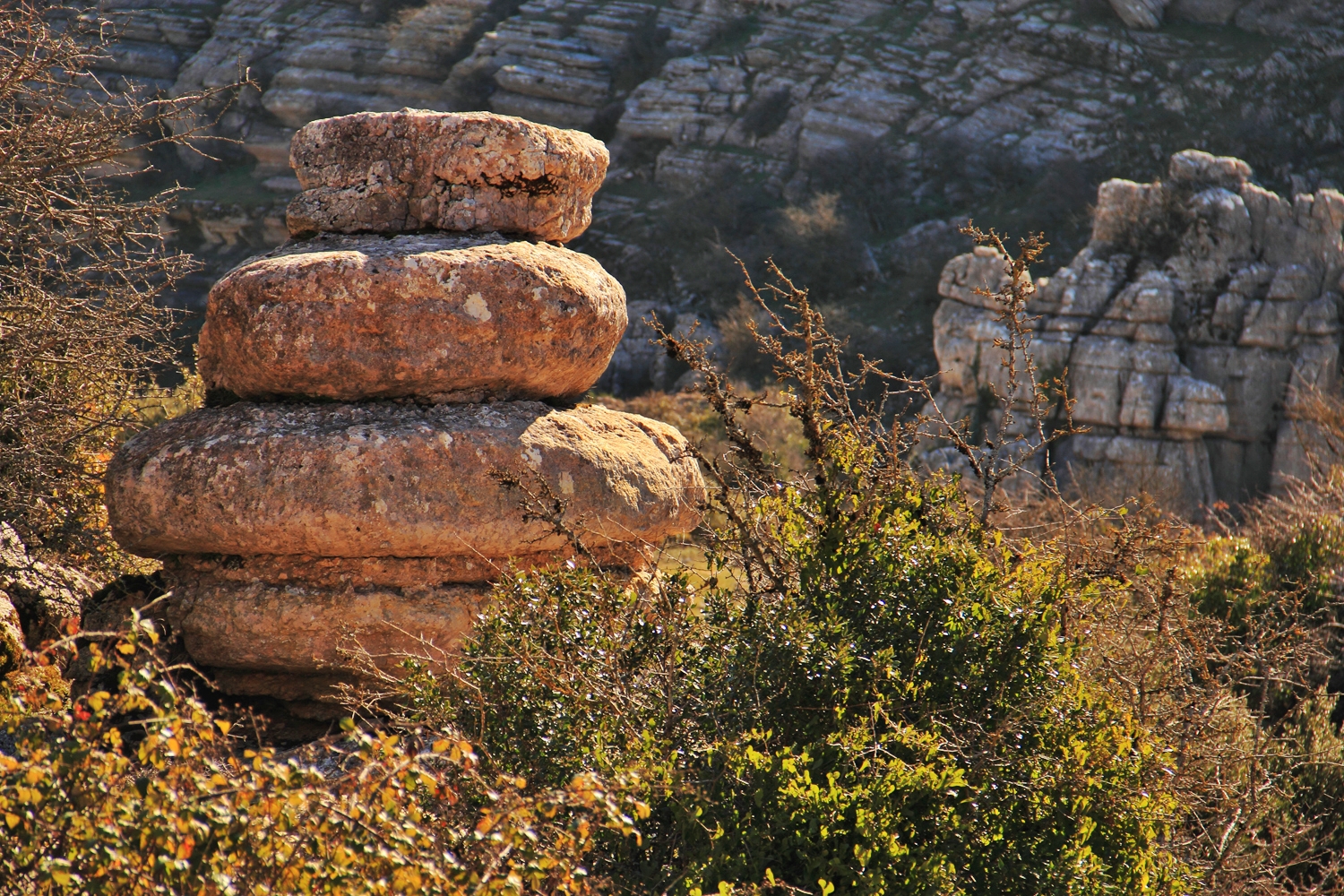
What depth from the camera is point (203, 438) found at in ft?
15.2

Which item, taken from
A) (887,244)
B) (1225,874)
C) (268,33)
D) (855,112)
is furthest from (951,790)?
(268,33)

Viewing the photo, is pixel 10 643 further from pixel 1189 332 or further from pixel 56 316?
pixel 1189 332

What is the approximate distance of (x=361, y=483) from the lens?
444cm

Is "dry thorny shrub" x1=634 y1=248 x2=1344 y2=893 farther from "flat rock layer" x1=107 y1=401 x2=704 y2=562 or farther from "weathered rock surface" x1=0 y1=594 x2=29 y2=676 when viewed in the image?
"weathered rock surface" x1=0 y1=594 x2=29 y2=676

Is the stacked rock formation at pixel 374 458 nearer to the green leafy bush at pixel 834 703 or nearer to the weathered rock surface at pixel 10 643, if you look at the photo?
the weathered rock surface at pixel 10 643

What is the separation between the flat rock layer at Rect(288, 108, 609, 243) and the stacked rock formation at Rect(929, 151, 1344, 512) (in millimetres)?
14130

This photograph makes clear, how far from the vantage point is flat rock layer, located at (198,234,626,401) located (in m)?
4.66

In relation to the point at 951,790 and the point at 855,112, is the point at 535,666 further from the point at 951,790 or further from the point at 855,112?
the point at 855,112

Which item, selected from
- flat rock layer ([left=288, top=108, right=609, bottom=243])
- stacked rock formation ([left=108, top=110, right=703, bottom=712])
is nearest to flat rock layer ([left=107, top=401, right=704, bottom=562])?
stacked rock formation ([left=108, top=110, right=703, bottom=712])

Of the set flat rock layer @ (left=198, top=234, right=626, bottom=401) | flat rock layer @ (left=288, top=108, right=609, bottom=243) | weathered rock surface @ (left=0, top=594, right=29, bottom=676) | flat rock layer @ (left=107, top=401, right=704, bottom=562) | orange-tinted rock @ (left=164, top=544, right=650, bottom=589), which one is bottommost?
weathered rock surface @ (left=0, top=594, right=29, bottom=676)

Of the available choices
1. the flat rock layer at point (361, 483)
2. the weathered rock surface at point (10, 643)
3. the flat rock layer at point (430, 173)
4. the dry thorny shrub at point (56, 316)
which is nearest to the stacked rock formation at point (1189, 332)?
the flat rock layer at point (430, 173)

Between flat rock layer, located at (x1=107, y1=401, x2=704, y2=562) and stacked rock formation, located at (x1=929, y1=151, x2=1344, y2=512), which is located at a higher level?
flat rock layer, located at (x1=107, y1=401, x2=704, y2=562)

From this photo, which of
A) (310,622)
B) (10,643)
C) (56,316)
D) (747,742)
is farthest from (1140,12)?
(10,643)

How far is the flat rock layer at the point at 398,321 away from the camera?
15.3ft
